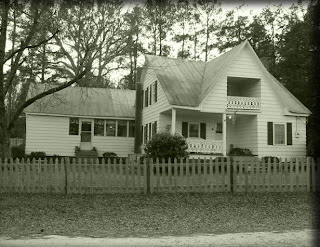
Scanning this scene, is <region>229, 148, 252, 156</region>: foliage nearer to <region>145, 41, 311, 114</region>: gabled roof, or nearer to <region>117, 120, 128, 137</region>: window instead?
<region>145, 41, 311, 114</region>: gabled roof

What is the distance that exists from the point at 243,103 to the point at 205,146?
3653 millimetres

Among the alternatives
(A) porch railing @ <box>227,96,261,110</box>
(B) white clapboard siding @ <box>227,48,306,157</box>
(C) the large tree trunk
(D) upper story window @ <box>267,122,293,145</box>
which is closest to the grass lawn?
(C) the large tree trunk

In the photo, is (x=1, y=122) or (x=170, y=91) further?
(x=170, y=91)

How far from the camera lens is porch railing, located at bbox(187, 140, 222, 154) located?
23.0 meters

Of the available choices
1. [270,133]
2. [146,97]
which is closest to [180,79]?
[146,97]

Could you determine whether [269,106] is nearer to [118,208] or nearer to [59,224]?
[118,208]

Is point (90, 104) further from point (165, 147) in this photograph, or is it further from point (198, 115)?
point (165, 147)

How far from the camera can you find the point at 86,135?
28.3 m

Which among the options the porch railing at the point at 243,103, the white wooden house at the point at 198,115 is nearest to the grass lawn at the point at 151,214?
the white wooden house at the point at 198,115

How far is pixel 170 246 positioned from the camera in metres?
6.81

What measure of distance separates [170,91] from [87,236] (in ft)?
52.9

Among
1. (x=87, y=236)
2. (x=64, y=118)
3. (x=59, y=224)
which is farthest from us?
(x=64, y=118)

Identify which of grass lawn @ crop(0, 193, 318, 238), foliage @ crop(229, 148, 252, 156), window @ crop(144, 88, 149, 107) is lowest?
grass lawn @ crop(0, 193, 318, 238)

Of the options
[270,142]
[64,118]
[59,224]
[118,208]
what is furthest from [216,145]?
[59,224]
